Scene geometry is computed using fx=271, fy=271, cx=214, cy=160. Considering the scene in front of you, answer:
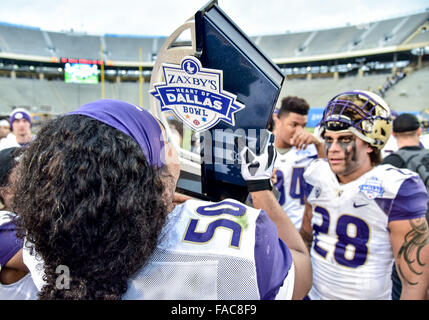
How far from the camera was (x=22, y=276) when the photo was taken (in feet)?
3.19

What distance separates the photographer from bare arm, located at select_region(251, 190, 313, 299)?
0.80 meters

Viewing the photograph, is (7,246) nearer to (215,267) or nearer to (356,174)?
(215,267)

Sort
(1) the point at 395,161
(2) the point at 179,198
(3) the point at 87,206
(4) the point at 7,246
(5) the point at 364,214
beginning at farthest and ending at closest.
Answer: (1) the point at 395,161 → (5) the point at 364,214 → (2) the point at 179,198 → (4) the point at 7,246 → (3) the point at 87,206

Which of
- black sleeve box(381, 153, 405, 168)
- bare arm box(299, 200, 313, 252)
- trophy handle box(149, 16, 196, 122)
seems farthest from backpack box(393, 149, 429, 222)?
trophy handle box(149, 16, 196, 122)

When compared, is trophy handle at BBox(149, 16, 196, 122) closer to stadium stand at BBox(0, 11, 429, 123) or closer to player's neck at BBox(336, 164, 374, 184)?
player's neck at BBox(336, 164, 374, 184)

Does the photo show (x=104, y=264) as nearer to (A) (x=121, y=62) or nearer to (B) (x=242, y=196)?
(B) (x=242, y=196)

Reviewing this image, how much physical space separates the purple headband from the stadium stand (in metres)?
19.3

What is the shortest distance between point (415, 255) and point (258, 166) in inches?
37.4

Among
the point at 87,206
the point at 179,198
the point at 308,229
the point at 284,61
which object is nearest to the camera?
the point at 87,206

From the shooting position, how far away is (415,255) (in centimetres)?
127

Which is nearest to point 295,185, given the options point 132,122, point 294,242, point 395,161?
point 395,161

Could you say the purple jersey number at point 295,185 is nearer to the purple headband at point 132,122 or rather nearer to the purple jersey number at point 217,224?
the purple jersey number at point 217,224
